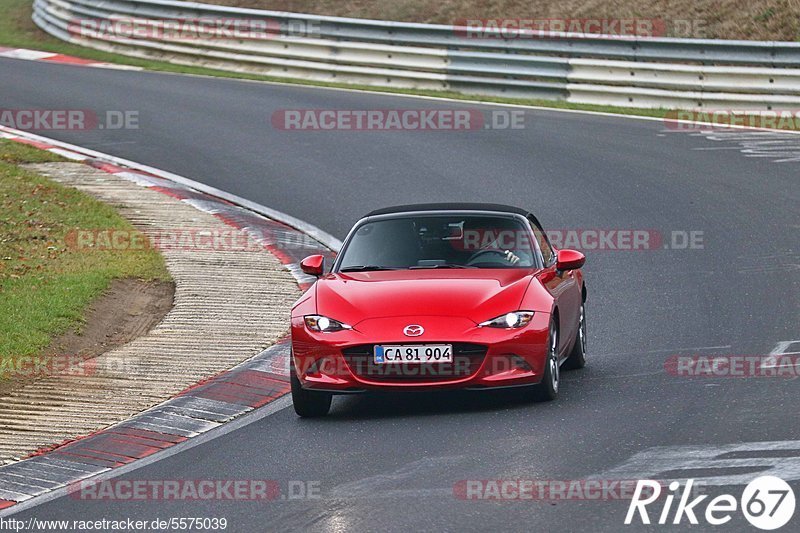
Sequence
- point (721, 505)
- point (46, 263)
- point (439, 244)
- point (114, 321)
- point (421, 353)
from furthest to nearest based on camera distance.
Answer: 1. point (46, 263)
2. point (114, 321)
3. point (439, 244)
4. point (421, 353)
5. point (721, 505)

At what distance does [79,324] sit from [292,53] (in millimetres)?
16250

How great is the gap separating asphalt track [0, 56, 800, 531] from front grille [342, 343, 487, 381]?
11.6 inches

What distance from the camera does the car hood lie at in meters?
9.58

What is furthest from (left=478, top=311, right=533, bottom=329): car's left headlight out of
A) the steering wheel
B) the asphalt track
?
the steering wheel

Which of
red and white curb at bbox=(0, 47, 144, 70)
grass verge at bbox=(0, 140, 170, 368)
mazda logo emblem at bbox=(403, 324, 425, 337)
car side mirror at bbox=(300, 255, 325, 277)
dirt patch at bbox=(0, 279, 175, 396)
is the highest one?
car side mirror at bbox=(300, 255, 325, 277)

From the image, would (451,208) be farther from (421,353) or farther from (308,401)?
(308,401)

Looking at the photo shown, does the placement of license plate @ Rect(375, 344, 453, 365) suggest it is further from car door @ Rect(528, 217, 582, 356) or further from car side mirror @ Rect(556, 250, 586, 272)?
car side mirror @ Rect(556, 250, 586, 272)

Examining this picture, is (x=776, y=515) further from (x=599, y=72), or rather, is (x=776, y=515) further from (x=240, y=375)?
(x=599, y=72)

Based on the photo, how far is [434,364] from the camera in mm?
9359

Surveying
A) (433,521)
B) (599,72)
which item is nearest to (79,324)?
(433,521)

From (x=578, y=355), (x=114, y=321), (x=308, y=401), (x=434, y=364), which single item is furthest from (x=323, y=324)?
(x=114, y=321)

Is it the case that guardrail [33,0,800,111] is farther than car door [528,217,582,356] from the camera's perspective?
Yes

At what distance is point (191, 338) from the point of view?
12055 mm

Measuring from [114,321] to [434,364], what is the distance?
14.4ft
